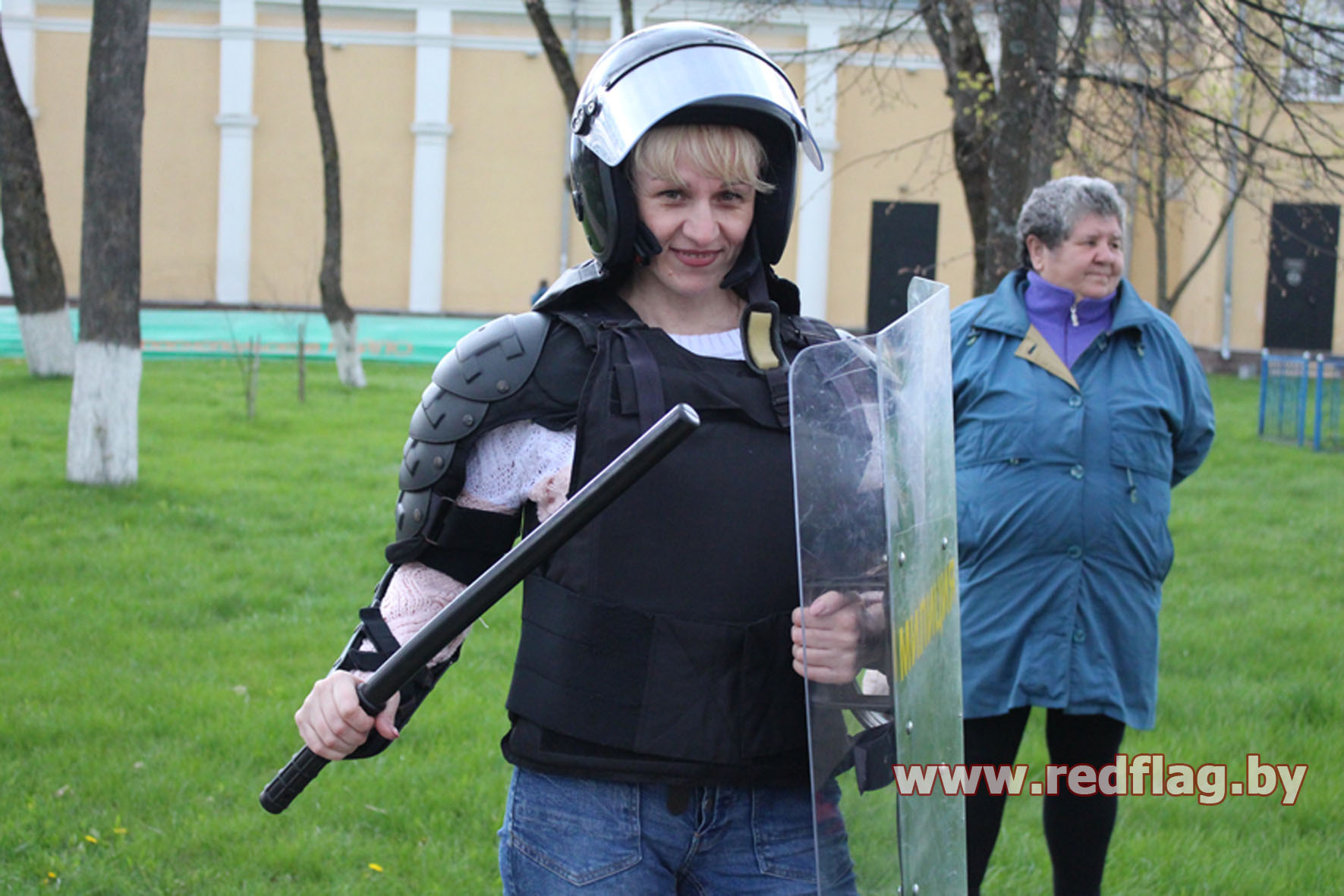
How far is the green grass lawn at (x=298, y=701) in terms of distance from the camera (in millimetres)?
3645

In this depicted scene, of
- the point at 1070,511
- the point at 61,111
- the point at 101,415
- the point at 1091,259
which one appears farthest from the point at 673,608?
the point at 61,111

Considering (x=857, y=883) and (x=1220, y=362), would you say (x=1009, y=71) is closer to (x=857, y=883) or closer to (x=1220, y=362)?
(x=857, y=883)

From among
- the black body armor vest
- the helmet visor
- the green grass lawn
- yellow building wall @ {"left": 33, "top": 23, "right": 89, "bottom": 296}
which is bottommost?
the green grass lawn

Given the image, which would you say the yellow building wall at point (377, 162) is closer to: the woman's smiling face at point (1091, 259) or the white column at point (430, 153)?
the white column at point (430, 153)

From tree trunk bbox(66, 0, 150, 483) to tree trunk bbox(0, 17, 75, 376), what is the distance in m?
5.03

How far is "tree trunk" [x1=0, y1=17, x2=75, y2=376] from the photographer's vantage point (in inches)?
507

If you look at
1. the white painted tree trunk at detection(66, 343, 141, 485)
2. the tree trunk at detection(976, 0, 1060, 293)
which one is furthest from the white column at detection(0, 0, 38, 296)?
the tree trunk at detection(976, 0, 1060, 293)

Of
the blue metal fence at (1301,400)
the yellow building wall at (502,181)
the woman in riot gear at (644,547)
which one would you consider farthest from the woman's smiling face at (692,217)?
the yellow building wall at (502,181)

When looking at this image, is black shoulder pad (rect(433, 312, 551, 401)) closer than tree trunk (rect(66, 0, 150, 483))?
Yes

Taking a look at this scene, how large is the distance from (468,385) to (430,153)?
2455cm

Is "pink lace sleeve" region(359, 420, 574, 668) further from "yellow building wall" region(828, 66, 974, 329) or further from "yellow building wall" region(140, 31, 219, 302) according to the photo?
"yellow building wall" region(140, 31, 219, 302)

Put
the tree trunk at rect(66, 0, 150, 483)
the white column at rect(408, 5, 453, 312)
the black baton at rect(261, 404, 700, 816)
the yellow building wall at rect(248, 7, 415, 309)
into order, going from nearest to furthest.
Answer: the black baton at rect(261, 404, 700, 816)
the tree trunk at rect(66, 0, 150, 483)
the white column at rect(408, 5, 453, 312)
the yellow building wall at rect(248, 7, 415, 309)

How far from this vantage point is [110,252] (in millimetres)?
8328

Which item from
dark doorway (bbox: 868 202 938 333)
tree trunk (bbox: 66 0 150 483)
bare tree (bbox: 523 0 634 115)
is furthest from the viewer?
dark doorway (bbox: 868 202 938 333)
